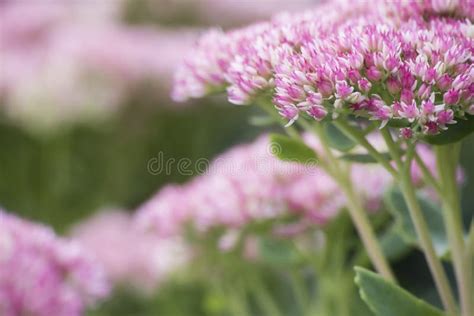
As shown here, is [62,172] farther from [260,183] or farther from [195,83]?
[195,83]

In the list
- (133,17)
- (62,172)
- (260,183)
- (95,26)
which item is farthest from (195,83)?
(133,17)

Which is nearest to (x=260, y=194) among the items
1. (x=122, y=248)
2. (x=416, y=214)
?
(x=416, y=214)

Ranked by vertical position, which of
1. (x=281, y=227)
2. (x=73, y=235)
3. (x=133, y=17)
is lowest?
(x=73, y=235)

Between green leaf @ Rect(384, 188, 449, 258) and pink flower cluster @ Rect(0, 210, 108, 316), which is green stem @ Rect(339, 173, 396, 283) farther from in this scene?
pink flower cluster @ Rect(0, 210, 108, 316)

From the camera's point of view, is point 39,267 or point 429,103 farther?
point 39,267

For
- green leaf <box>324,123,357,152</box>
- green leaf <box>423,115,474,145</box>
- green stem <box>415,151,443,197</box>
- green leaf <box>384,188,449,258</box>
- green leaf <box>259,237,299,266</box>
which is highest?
green leaf <box>423,115,474,145</box>

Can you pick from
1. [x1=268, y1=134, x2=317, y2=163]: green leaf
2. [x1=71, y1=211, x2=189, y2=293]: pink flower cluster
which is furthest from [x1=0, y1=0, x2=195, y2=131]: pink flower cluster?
[x1=268, y1=134, x2=317, y2=163]: green leaf

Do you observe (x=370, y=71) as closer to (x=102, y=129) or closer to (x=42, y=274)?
(x=42, y=274)

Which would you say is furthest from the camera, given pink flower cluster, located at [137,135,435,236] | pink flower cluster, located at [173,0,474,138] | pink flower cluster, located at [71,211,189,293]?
pink flower cluster, located at [71,211,189,293]
